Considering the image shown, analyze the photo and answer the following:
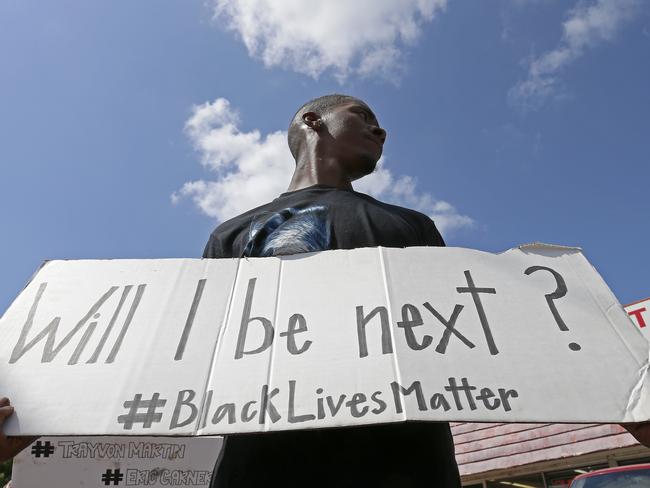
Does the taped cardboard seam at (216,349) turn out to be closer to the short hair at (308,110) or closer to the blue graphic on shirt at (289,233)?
the blue graphic on shirt at (289,233)

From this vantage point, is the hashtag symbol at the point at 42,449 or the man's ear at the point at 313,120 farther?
the hashtag symbol at the point at 42,449

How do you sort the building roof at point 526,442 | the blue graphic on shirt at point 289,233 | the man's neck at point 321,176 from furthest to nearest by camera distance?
the building roof at point 526,442 < the man's neck at point 321,176 < the blue graphic on shirt at point 289,233

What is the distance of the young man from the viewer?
1.37 meters

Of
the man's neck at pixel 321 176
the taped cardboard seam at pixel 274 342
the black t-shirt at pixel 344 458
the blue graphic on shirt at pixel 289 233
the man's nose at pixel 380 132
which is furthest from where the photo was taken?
the man's nose at pixel 380 132

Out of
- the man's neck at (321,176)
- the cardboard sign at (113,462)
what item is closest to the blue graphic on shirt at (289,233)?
the man's neck at (321,176)

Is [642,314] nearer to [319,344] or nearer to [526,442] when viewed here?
[526,442]

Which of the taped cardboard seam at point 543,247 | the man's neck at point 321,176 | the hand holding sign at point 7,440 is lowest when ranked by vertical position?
the hand holding sign at point 7,440

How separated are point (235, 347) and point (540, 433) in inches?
369

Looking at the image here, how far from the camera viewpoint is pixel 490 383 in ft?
4.25

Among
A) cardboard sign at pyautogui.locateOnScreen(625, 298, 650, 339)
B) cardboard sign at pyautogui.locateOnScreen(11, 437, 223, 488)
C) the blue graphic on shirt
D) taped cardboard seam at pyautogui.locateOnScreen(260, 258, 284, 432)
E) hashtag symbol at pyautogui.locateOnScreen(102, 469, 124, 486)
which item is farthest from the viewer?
cardboard sign at pyautogui.locateOnScreen(625, 298, 650, 339)

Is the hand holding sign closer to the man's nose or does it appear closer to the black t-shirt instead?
the black t-shirt

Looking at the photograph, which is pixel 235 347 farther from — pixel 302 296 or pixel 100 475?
pixel 100 475

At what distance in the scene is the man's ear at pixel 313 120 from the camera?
8.66ft

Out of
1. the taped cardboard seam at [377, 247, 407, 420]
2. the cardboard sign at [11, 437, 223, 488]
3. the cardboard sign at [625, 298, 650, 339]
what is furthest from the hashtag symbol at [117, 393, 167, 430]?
the cardboard sign at [625, 298, 650, 339]
